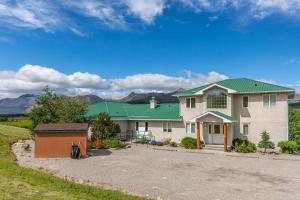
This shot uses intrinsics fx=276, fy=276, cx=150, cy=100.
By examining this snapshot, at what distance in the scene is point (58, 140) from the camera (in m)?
25.0

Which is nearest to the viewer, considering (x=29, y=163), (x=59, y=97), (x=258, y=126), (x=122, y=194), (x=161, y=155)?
(x=122, y=194)

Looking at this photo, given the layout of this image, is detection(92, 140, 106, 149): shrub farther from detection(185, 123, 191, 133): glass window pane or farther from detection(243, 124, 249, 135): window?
detection(243, 124, 249, 135): window

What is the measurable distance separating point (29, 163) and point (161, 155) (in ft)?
37.7

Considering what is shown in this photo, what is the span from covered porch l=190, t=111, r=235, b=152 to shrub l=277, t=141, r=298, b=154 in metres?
5.13

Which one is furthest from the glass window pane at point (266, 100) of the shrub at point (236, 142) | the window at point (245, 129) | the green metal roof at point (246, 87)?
the shrub at point (236, 142)

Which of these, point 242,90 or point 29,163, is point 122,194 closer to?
point 29,163

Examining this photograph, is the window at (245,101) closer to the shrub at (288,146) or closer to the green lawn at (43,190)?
the shrub at (288,146)

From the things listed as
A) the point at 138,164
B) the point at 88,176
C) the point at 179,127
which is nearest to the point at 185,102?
the point at 179,127

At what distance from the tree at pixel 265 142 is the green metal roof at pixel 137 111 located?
10.00 meters

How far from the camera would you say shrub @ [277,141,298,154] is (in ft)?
88.2

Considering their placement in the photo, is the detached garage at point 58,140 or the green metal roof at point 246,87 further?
the green metal roof at point 246,87

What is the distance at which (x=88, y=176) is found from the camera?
17312 millimetres

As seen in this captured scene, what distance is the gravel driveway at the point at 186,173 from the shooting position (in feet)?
46.6

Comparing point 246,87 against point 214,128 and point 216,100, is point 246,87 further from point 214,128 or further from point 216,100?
point 214,128
